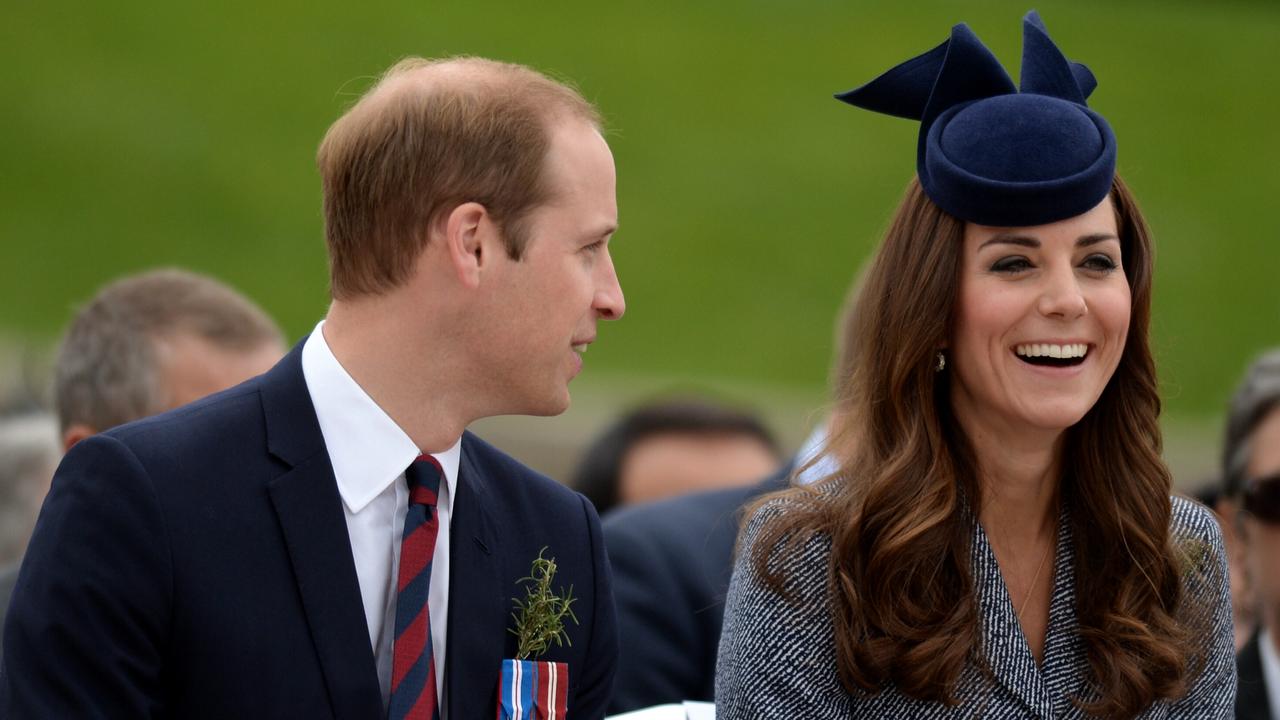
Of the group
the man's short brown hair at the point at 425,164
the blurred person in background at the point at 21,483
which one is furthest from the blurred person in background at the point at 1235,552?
the blurred person in background at the point at 21,483

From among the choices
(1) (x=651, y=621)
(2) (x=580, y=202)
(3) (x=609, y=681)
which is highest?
(2) (x=580, y=202)

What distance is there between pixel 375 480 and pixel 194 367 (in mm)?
1831

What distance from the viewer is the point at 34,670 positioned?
278 centimetres

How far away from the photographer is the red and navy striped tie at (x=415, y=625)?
118 inches

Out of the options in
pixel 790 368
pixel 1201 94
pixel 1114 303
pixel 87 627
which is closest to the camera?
pixel 87 627

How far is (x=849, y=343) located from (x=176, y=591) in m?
2.46

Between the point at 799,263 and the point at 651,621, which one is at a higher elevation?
the point at 651,621

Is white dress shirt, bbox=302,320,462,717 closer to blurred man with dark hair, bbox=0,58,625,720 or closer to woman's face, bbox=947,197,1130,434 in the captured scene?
blurred man with dark hair, bbox=0,58,625,720

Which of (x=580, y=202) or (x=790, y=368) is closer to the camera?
(x=580, y=202)

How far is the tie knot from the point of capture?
3111mm

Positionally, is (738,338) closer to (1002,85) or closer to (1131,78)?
(1131,78)

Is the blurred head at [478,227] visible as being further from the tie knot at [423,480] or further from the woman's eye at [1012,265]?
the woman's eye at [1012,265]

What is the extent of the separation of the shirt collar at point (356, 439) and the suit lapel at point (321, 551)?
0.09 feet

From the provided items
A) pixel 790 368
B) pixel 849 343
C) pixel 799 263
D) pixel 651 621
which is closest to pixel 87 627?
pixel 651 621
